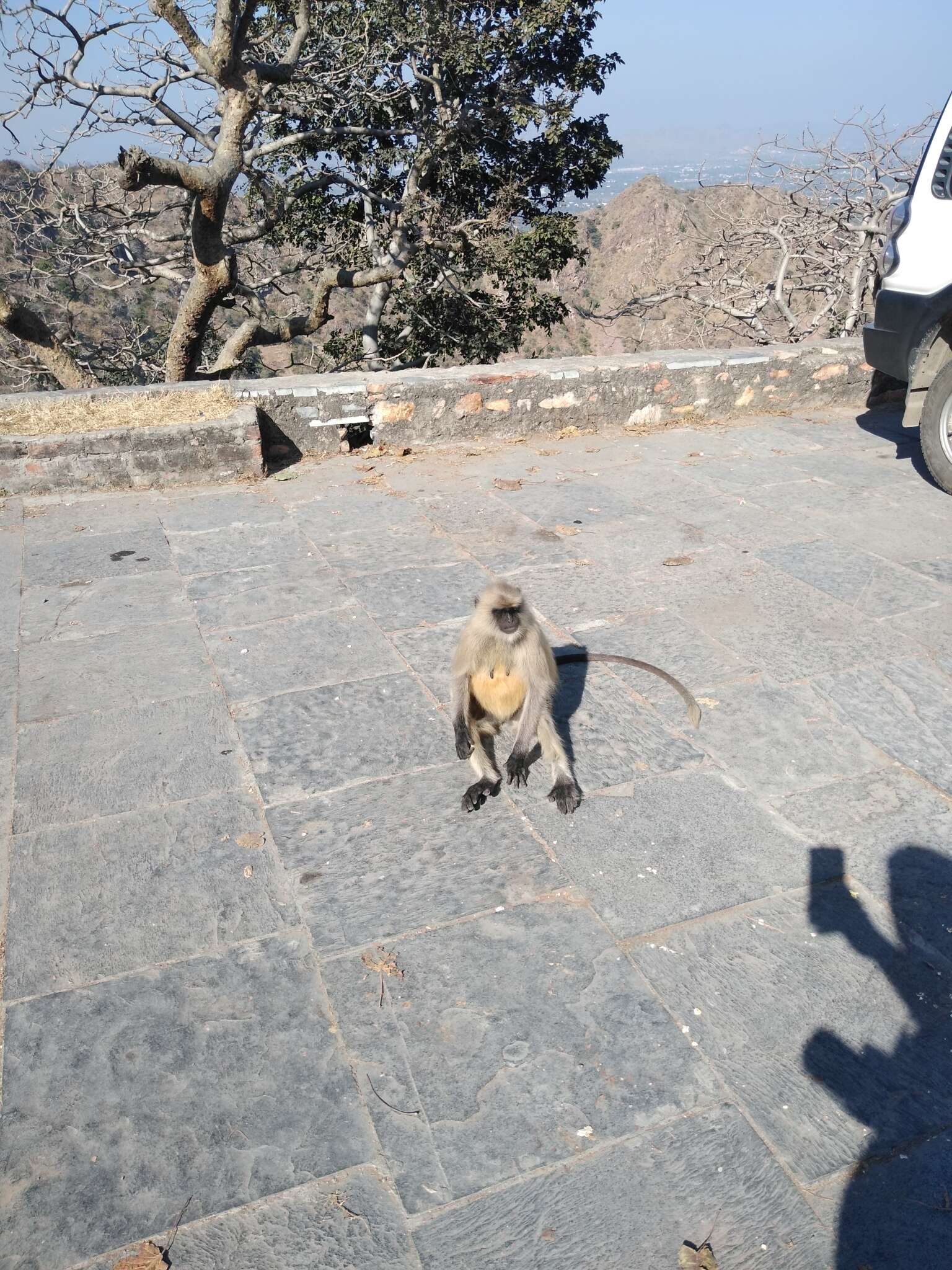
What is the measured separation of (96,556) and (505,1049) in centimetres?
422

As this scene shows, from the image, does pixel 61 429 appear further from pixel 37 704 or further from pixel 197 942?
pixel 197 942

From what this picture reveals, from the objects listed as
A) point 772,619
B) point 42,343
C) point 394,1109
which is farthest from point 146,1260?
point 42,343

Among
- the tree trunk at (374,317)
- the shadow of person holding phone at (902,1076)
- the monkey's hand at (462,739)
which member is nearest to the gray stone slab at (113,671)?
the monkey's hand at (462,739)

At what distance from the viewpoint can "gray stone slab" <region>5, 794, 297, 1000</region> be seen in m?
2.89

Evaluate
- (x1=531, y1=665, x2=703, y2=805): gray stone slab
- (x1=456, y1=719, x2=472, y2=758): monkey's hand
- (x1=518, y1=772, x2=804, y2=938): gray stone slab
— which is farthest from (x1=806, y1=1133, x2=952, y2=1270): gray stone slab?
(x1=456, y1=719, x2=472, y2=758): monkey's hand

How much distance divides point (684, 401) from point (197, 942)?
663 cm

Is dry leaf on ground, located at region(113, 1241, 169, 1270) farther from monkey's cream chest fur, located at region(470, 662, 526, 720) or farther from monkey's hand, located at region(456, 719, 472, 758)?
monkey's cream chest fur, located at region(470, 662, 526, 720)

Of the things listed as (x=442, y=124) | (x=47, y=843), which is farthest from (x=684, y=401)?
(x=442, y=124)

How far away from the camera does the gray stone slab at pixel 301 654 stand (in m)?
4.37

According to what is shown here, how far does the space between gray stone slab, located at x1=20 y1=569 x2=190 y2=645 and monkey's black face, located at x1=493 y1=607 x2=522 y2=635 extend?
2.25 metres

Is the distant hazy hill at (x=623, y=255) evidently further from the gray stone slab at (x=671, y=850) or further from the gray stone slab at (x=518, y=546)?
the gray stone slab at (x=671, y=850)

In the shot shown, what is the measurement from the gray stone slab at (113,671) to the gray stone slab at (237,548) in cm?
79

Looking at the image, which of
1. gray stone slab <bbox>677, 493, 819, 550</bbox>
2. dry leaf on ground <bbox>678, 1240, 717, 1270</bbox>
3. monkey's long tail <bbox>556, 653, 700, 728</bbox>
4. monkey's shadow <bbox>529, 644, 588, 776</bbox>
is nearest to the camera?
dry leaf on ground <bbox>678, 1240, 717, 1270</bbox>

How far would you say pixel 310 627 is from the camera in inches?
191
